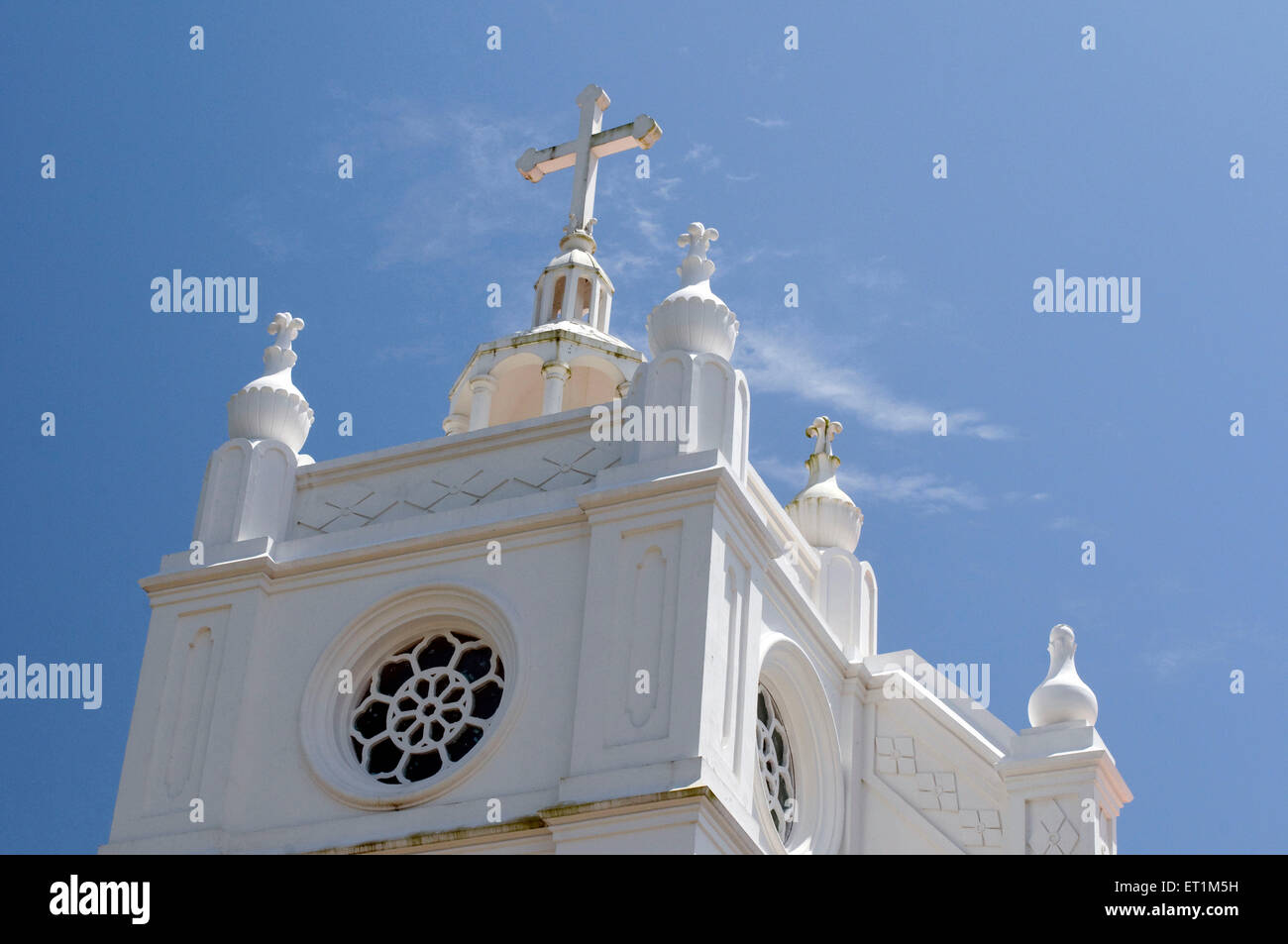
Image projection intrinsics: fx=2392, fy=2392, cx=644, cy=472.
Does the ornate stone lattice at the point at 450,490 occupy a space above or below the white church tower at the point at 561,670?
above

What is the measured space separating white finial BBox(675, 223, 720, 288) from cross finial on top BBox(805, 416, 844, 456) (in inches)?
153

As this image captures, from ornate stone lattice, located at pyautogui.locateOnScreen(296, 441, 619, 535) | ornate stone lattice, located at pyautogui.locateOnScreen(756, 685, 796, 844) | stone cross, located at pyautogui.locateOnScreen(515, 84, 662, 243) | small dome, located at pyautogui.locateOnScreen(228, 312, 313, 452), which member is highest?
stone cross, located at pyautogui.locateOnScreen(515, 84, 662, 243)

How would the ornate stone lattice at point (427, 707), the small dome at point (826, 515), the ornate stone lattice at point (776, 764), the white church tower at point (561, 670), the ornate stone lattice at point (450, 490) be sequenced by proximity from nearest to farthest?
the white church tower at point (561, 670) → the ornate stone lattice at point (427, 707) → the ornate stone lattice at point (776, 764) → the ornate stone lattice at point (450, 490) → the small dome at point (826, 515)

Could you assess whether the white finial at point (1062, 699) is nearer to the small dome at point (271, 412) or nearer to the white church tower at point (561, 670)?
the white church tower at point (561, 670)

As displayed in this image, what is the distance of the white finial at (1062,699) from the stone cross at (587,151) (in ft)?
24.5

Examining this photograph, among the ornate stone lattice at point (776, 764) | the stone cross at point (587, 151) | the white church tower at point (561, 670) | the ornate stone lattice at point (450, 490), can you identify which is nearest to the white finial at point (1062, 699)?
the white church tower at point (561, 670)

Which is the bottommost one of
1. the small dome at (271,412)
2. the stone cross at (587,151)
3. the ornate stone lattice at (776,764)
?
the ornate stone lattice at (776,764)

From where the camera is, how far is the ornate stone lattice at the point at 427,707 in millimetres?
22078

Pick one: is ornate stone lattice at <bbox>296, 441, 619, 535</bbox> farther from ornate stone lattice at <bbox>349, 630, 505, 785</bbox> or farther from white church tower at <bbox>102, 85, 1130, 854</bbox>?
ornate stone lattice at <bbox>349, 630, 505, 785</bbox>

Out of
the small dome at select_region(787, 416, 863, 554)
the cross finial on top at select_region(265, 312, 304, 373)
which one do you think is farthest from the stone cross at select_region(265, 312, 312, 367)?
the small dome at select_region(787, 416, 863, 554)

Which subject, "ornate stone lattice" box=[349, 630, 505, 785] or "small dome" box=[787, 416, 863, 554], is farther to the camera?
"small dome" box=[787, 416, 863, 554]

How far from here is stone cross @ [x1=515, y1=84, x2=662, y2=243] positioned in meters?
27.1
